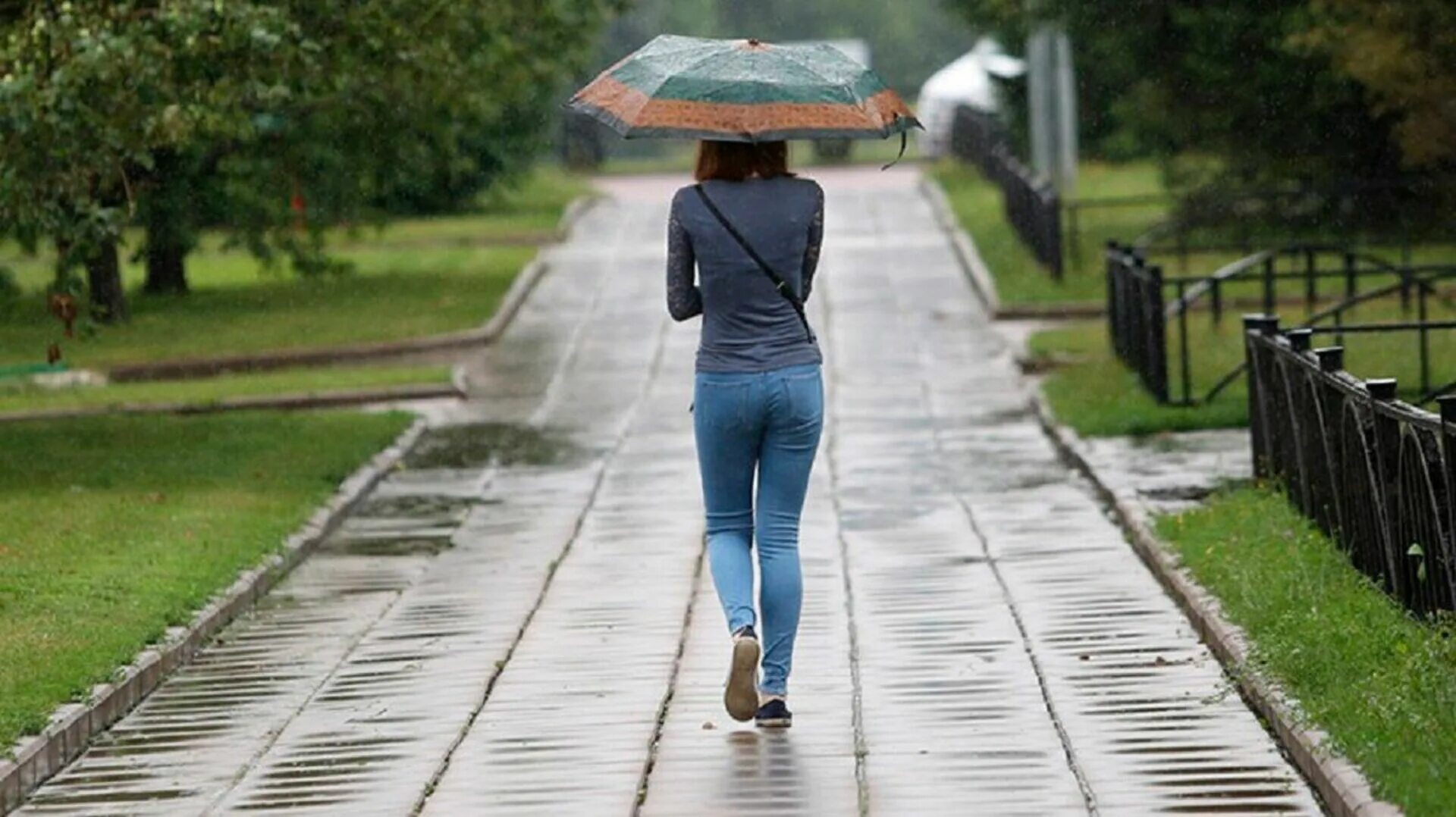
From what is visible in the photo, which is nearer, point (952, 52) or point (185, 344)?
point (185, 344)

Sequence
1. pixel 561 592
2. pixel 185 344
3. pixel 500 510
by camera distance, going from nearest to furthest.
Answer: pixel 561 592, pixel 500 510, pixel 185 344

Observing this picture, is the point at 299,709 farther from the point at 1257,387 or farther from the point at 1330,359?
the point at 1257,387

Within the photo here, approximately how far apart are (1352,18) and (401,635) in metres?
13.9

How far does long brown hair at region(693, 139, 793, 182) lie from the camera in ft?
31.1

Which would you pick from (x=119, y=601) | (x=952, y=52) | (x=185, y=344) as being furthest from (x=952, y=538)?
(x=952, y=52)

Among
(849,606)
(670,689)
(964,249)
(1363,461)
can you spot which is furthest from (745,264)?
(964,249)

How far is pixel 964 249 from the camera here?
113 feet

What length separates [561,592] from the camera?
1323 centimetres

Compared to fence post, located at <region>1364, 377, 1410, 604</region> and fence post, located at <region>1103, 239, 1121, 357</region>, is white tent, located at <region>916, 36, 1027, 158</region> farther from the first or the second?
fence post, located at <region>1364, 377, 1410, 604</region>

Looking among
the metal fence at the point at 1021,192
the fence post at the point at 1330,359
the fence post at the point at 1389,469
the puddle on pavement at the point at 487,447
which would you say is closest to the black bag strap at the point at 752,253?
the fence post at the point at 1389,469

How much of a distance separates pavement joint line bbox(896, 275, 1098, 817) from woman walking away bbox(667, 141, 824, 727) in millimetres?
900

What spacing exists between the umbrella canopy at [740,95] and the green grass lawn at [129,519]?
2683 millimetres

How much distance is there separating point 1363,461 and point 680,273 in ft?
10.8

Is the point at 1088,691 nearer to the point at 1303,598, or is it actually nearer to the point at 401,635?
the point at 1303,598
